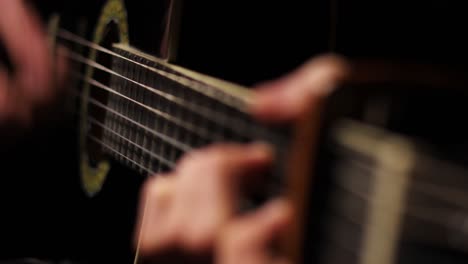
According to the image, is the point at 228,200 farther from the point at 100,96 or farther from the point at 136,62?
the point at 100,96

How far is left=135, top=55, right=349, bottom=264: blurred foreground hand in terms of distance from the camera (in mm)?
476

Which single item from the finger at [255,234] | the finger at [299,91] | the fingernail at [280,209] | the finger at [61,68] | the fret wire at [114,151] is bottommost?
the fret wire at [114,151]

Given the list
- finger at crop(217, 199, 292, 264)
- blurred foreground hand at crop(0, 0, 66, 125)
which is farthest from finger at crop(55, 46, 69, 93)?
finger at crop(217, 199, 292, 264)

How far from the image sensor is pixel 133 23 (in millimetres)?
1000

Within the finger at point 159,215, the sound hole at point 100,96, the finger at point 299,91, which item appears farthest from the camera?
the sound hole at point 100,96

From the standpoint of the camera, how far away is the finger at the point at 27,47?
1.12m

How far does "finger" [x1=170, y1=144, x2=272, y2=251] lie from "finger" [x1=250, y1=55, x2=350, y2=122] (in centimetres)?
4

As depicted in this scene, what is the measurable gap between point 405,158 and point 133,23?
0.66 m

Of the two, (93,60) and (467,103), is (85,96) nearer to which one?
(93,60)

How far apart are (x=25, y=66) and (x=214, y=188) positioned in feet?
2.32

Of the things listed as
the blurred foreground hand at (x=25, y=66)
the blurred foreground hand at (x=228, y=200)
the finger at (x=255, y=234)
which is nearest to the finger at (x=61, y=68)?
the blurred foreground hand at (x=25, y=66)

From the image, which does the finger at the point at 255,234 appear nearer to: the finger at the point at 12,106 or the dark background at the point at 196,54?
the dark background at the point at 196,54

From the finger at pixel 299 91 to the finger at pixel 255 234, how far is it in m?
0.06

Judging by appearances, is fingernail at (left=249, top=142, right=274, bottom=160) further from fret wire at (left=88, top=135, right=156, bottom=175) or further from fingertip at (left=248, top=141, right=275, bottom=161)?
fret wire at (left=88, top=135, right=156, bottom=175)
